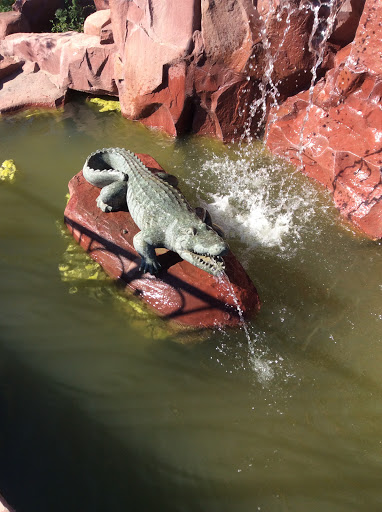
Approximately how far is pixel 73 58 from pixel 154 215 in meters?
4.93

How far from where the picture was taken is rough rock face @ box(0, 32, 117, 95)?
687 cm

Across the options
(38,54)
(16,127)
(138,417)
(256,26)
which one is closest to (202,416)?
(138,417)

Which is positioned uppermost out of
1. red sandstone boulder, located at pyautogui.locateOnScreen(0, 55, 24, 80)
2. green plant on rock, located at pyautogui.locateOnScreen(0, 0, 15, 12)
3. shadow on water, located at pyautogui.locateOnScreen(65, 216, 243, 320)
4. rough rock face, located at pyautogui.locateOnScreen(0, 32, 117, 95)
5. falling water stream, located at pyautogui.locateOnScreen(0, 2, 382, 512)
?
green plant on rock, located at pyautogui.locateOnScreen(0, 0, 15, 12)

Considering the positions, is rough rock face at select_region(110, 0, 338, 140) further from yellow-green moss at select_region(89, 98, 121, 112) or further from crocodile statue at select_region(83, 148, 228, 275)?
crocodile statue at select_region(83, 148, 228, 275)

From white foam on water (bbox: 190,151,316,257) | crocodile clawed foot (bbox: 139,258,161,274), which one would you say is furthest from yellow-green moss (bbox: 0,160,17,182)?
crocodile clawed foot (bbox: 139,258,161,274)

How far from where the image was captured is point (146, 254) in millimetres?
3766

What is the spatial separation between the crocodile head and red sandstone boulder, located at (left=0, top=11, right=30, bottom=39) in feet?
24.5

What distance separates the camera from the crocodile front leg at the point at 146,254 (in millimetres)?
3764

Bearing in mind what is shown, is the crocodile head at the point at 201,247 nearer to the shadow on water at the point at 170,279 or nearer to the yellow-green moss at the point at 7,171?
the shadow on water at the point at 170,279

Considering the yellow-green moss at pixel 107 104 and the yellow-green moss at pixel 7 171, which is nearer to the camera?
the yellow-green moss at pixel 7 171

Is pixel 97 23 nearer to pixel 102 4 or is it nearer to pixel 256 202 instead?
pixel 102 4

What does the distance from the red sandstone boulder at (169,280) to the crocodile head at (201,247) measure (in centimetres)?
24

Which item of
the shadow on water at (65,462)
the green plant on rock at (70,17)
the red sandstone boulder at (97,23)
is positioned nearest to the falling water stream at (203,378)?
the shadow on water at (65,462)

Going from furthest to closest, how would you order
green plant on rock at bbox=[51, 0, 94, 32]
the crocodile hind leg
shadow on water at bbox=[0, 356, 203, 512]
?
green plant on rock at bbox=[51, 0, 94, 32], the crocodile hind leg, shadow on water at bbox=[0, 356, 203, 512]
